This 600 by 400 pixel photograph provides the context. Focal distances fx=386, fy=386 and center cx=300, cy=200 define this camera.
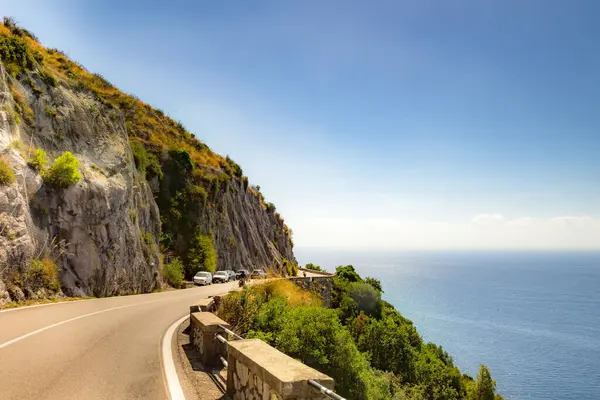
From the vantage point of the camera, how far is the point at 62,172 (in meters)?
19.8

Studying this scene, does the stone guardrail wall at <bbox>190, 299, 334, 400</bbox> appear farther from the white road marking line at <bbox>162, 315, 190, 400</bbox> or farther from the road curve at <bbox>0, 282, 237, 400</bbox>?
the road curve at <bbox>0, 282, 237, 400</bbox>

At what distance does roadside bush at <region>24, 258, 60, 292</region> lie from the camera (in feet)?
50.8

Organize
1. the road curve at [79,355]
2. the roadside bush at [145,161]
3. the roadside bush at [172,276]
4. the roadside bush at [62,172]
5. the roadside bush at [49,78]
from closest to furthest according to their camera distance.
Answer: the road curve at [79,355], the roadside bush at [62,172], the roadside bush at [49,78], the roadside bush at [172,276], the roadside bush at [145,161]

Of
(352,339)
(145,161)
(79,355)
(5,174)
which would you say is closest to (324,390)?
(79,355)

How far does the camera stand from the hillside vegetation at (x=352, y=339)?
10.5 m

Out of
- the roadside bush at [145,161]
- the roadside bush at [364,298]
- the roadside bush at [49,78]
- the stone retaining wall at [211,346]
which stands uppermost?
the roadside bush at [49,78]

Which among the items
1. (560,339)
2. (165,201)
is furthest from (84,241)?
(560,339)

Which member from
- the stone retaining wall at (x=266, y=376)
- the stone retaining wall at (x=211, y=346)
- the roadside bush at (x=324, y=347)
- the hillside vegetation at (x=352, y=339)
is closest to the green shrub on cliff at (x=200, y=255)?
the hillside vegetation at (x=352, y=339)

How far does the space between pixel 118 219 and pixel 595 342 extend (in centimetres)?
9574

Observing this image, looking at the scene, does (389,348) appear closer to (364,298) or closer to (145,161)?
(364,298)

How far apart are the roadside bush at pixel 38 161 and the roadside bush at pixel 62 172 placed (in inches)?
14.8

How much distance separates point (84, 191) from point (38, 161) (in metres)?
2.85

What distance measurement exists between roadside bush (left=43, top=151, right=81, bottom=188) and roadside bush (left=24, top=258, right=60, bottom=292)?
4.37m

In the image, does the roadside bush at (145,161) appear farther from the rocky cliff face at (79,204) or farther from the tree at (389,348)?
the tree at (389,348)
